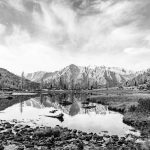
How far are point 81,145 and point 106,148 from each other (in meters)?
3.80

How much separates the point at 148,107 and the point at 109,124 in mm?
16189

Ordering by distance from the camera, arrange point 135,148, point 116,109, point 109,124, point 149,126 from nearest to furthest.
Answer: point 135,148
point 149,126
point 109,124
point 116,109

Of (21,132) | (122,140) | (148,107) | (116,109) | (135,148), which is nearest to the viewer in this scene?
(135,148)

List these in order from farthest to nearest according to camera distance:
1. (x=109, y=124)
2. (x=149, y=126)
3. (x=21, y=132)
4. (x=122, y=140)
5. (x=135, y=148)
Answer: (x=109, y=124) → (x=149, y=126) → (x=21, y=132) → (x=122, y=140) → (x=135, y=148)

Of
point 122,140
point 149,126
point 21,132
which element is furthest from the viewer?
point 149,126

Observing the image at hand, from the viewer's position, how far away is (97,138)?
110 feet

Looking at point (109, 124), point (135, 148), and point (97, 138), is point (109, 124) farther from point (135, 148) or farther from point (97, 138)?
point (135, 148)

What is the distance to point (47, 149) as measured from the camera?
90.7ft

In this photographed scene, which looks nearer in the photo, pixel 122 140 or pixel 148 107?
pixel 122 140

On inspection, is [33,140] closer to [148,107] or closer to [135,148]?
[135,148]

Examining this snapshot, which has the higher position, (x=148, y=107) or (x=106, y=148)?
(x=148, y=107)

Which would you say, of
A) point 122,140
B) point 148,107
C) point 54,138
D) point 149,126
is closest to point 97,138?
point 122,140

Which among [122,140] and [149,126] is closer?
[122,140]

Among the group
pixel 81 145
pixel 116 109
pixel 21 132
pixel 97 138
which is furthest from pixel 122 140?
pixel 116 109
